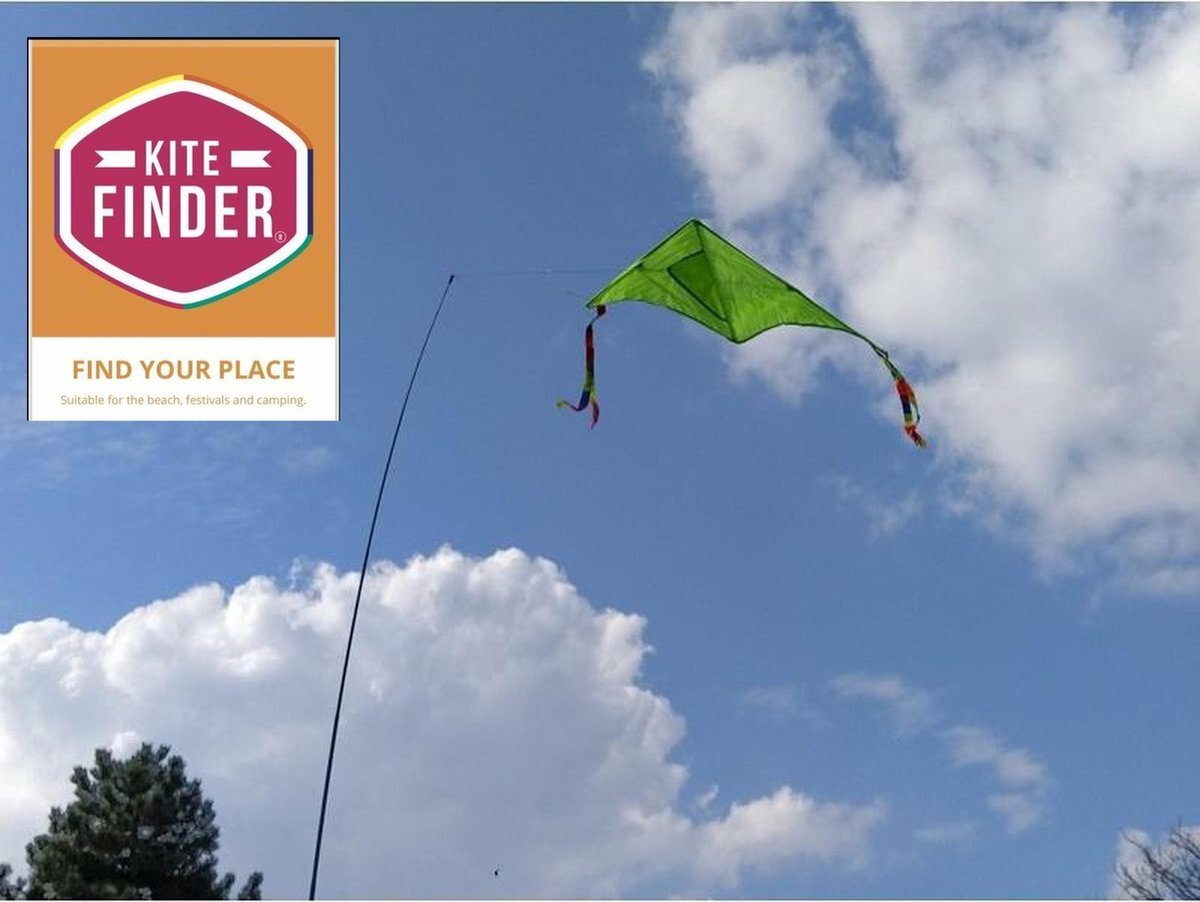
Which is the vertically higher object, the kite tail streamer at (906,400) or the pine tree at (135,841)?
the kite tail streamer at (906,400)

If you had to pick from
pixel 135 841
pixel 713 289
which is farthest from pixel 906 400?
pixel 135 841

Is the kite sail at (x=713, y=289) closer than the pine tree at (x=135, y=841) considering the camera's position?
Yes

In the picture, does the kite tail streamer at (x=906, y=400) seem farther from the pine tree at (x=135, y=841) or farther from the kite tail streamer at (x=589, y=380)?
the pine tree at (x=135, y=841)

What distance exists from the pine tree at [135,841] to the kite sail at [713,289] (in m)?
21.0

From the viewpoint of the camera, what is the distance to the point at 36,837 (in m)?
33.3

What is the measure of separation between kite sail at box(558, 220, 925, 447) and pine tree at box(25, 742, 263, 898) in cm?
2098

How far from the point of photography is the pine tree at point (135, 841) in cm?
3247

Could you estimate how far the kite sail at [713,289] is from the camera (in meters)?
16.5

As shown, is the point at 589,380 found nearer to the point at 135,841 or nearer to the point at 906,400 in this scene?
the point at 906,400

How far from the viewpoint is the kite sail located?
54.0 ft

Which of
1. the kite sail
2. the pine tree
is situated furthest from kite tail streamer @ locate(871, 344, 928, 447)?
the pine tree

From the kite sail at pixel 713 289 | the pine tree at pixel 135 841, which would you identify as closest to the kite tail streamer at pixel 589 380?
the kite sail at pixel 713 289

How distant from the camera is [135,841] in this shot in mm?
33125

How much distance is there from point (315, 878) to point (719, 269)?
26.9 ft
